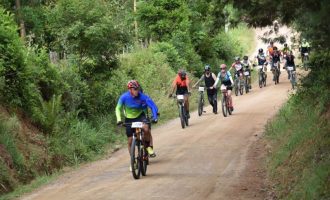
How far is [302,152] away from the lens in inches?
433

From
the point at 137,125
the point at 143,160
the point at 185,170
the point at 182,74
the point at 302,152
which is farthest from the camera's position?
the point at 182,74

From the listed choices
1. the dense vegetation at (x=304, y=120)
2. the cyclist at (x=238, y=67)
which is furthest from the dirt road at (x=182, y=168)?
the cyclist at (x=238, y=67)

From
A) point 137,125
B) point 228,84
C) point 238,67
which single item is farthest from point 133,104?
point 238,67

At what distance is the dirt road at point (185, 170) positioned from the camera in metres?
11.0

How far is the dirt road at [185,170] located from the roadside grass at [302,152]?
0.71 metres

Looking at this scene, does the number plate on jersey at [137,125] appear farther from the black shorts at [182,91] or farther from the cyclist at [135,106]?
the black shorts at [182,91]

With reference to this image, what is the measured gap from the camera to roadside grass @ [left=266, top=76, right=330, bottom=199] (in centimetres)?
870

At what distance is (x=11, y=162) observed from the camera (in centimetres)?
1348

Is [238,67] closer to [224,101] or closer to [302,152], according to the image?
[224,101]

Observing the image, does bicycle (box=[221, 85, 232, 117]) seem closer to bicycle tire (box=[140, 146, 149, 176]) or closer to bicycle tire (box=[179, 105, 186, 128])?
bicycle tire (box=[179, 105, 186, 128])

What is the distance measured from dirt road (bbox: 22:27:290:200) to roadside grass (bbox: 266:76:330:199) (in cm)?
71

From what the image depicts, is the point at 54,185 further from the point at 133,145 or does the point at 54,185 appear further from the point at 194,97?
the point at 194,97

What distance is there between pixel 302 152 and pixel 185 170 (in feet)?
10.4

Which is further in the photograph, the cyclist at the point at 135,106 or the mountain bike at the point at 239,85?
the mountain bike at the point at 239,85
